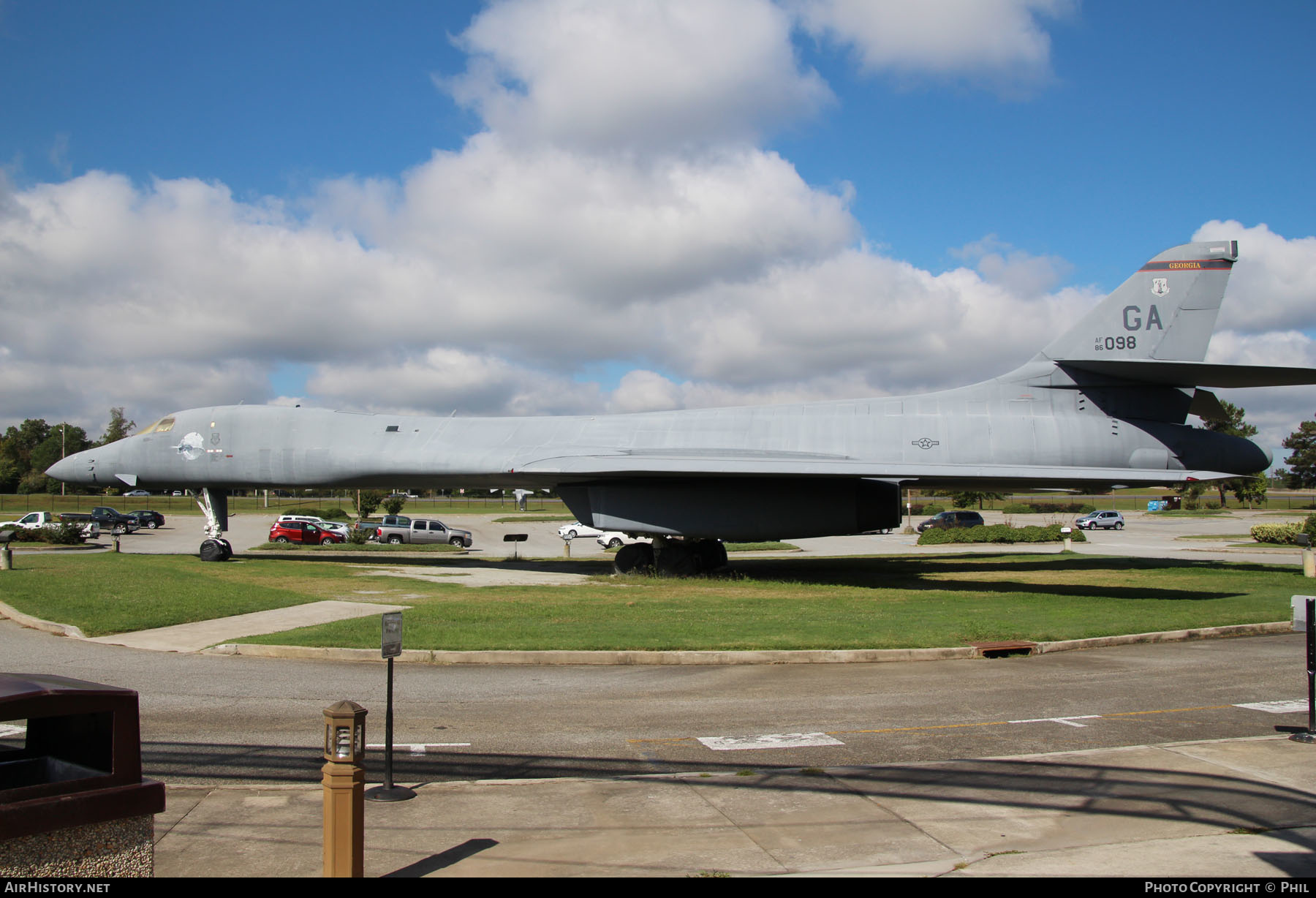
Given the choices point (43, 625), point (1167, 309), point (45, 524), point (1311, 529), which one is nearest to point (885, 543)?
point (1311, 529)

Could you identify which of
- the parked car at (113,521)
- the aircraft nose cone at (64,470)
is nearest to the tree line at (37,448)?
the parked car at (113,521)

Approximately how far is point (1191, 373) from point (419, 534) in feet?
Answer: 101

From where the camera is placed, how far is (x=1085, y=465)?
65.3 ft

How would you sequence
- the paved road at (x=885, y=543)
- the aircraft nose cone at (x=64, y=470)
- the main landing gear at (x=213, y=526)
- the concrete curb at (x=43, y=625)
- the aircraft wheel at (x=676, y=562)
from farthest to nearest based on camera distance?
the paved road at (x=885, y=543)
the aircraft nose cone at (x=64, y=470)
the main landing gear at (x=213, y=526)
the aircraft wheel at (x=676, y=562)
the concrete curb at (x=43, y=625)

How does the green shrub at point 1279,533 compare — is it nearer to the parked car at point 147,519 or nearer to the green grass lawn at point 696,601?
the green grass lawn at point 696,601

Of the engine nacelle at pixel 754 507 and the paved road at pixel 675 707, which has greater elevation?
the engine nacelle at pixel 754 507

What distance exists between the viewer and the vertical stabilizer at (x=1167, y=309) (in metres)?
19.4

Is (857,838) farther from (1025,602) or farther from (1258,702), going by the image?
(1025,602)

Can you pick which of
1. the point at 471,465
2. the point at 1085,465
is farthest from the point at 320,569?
the point at 1085,465

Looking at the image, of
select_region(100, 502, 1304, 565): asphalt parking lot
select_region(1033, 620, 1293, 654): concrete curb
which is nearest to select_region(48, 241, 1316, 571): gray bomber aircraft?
select_region(1033, 620, 1293, 654): concrete curb

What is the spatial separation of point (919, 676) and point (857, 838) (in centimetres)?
542

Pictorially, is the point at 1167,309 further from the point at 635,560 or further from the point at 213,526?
the point at 213,526

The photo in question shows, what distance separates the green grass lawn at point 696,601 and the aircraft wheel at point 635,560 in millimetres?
596
